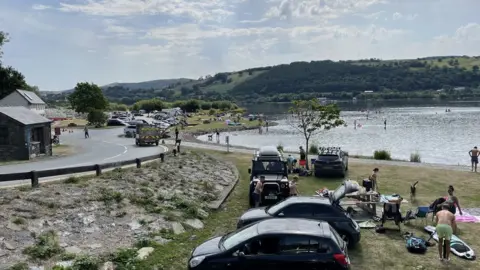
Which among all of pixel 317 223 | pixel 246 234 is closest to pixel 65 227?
pixel 246 234

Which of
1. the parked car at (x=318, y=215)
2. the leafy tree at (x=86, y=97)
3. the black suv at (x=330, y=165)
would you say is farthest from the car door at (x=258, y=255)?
the leafy tree at (x=86, y=97)

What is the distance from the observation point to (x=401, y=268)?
12.5 meters

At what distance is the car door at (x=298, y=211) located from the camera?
45.1 feet

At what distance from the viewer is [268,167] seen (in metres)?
21.1

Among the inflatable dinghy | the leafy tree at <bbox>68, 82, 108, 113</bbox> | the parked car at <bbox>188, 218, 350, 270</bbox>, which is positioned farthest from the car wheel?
the leafy tree at <bbox>68, 82, 108, 113</bbox>

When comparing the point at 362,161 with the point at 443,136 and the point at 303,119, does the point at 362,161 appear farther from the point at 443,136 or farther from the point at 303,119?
the point at 443,136

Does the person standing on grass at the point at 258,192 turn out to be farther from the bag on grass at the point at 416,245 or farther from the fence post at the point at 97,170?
the fence post at the point at 97,170

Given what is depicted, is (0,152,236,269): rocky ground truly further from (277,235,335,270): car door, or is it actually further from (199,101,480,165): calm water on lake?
(199,101,480,165): calm water on lake

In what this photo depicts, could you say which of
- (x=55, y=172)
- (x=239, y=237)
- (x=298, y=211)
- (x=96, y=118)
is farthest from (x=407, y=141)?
(x=239, y=237)

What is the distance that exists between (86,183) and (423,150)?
154ft

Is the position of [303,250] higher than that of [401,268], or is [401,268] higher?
[303,250]

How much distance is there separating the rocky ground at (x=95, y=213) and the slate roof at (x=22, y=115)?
46.8 ft

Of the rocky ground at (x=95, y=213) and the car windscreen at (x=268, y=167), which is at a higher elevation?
the car windscreen at (x=268, y=167)

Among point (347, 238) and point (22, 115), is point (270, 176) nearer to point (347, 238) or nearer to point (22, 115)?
point (347, 238)
